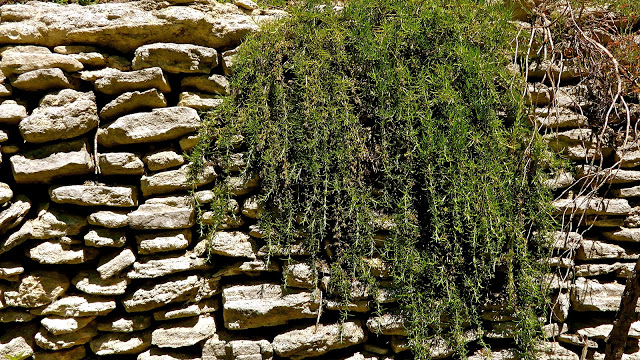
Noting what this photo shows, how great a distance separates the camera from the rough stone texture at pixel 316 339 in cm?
204

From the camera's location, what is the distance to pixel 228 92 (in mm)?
2338

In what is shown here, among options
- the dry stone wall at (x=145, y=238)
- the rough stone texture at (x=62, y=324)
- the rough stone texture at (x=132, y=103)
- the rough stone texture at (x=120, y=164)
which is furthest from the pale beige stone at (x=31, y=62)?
the rough stone texture at (x=62, y=324)

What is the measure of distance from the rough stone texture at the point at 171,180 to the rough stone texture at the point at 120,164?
68 millimetres

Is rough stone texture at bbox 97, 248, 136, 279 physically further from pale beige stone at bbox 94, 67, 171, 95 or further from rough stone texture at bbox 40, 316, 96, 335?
pale beige stone at bbox 94, 67, 171, 95

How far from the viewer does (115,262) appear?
6.79 feet

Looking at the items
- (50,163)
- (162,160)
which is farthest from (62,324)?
(162,160)

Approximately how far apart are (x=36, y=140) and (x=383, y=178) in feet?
5.78

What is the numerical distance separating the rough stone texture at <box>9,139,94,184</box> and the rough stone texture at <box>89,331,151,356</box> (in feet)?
2.76

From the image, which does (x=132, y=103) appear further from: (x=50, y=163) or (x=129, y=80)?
(x=50, y=163)

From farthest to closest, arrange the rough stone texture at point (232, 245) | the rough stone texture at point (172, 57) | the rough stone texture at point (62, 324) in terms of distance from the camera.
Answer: the rough stone texture at point (172, 57)
the rough stone texture at point (232, 245)
the rough stone texture at point (62, 324)

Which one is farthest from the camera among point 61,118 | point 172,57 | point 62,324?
point 172,57

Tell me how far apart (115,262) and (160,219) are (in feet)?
0.99

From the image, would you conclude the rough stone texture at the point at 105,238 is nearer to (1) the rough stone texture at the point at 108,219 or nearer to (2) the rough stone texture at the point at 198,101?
(1) the rough stone texture at the point at 108,219

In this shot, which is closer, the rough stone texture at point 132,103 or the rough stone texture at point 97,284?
the rough stone texture at point 97,284
